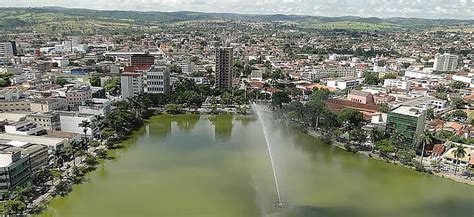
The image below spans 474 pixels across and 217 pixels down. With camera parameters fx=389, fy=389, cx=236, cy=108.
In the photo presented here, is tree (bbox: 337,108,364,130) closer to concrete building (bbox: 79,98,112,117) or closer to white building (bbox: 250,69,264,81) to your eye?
concrete building (bbox: 79,98,112,117)

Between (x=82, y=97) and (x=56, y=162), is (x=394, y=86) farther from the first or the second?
(x=56, y=162)

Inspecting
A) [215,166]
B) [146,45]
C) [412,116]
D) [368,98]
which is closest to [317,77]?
[368,98]

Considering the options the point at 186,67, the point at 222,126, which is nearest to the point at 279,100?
the point at 222,126

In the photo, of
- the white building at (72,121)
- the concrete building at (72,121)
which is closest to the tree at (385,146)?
the concrete building at (72,121)

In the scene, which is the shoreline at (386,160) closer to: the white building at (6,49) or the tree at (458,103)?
the tree at (458,103)

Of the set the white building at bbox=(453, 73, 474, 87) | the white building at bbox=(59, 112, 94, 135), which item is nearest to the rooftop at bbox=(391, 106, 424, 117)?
the white building at bbox=(59, 112, 94, 135)

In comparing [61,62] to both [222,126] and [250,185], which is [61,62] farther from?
[250,185]
